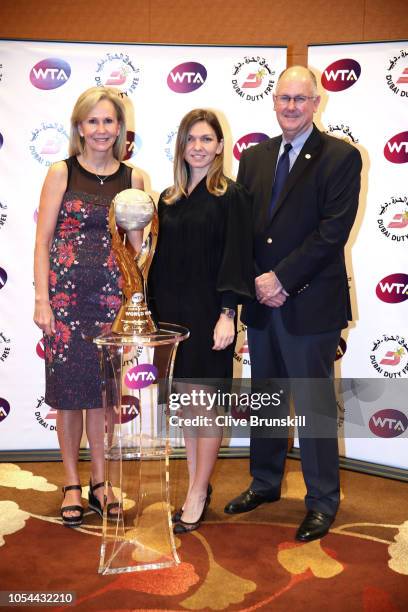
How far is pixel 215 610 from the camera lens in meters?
2.34

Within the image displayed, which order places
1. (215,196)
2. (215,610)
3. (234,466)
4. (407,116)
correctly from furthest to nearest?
1. (234,466)
2. (407,116)
3. (215,196)
4. (215,610)

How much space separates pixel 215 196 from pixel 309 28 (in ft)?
5.19

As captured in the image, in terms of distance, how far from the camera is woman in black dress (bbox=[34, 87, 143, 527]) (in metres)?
2.83

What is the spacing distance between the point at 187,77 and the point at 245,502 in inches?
86.3

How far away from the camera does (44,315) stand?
2.86 metres

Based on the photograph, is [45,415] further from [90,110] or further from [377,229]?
[377,229]

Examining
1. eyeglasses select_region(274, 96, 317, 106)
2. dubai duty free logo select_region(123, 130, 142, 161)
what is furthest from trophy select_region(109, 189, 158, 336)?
dubai duty free logo select_region(123, 130, 142, 161)

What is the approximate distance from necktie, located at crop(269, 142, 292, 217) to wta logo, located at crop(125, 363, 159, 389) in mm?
866

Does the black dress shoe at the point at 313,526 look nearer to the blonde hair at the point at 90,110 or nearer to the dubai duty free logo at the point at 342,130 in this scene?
the blonde hair at the point at 90,110

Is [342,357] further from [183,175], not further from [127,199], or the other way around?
[127,199]

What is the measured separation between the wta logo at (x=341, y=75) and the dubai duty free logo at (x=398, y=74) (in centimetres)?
16

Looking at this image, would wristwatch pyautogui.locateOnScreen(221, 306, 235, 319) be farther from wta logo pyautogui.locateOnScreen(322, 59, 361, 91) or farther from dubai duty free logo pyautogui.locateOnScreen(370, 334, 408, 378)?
wta logo pyautogui.locateOnScreen(322, 59, 361, 91)

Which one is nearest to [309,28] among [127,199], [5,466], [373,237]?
[373,237]

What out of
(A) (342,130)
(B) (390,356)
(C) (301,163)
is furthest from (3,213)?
(B) (390,356)
